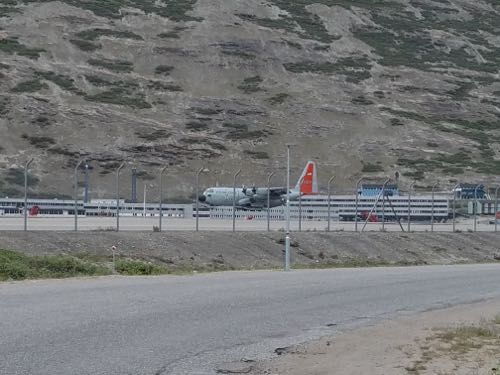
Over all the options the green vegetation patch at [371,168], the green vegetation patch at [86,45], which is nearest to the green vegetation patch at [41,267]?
the green vegetation patch at [371,168]

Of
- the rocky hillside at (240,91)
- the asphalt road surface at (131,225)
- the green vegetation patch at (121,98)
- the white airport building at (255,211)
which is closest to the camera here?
the asphalt road surface at (131,225)

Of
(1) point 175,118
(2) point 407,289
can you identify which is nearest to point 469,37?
(1) point 175,118

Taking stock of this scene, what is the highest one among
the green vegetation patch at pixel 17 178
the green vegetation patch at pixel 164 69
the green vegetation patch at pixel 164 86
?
the green vegetation patch at pixel 164 69

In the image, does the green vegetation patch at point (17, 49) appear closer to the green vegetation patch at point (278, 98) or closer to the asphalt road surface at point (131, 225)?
the green vegetation patch at point (278, 98)

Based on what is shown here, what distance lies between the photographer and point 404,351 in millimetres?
12258

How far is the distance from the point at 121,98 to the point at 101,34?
21.4 m

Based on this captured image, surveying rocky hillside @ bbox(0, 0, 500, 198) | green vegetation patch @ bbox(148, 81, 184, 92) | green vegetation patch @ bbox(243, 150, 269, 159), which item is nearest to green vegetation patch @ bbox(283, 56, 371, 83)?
rocky hillside @ bbox(0, 0, 500, 198)

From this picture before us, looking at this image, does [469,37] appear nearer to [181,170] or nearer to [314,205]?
[181,170]

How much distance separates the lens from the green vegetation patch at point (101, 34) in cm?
11899

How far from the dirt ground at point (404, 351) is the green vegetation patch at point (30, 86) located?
289 feet

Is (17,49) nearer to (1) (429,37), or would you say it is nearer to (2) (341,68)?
(2) (341,68)

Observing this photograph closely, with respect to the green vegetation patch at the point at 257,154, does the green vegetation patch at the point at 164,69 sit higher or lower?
higher

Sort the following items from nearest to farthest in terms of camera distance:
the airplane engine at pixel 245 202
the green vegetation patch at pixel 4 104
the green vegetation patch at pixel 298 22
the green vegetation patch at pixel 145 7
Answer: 1. the airplane engine at pixel 245 202
2. the green vegetation patch at pixel 4 104
3. the green vegetation patch at pixel 145 7
4. the green vegetation patch at pixel 298 22

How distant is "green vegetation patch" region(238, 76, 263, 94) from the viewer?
370 ft
